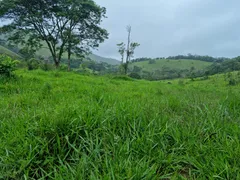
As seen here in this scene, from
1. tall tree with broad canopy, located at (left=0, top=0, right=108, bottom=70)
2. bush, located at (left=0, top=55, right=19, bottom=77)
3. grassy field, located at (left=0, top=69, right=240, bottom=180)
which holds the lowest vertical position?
grassy field, located at (left=0, top=69, right=240, bottom=180)

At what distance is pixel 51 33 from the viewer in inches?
813

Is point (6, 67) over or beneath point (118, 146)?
over

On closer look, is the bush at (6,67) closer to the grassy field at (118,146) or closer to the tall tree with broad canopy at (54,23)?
the grassy field at (118,146)

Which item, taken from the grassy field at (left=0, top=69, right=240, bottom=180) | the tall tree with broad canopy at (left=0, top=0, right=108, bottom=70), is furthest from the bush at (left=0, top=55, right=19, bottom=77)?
the tall tree with broad canopy at (left=0, top=0, right=108, bottom=70)

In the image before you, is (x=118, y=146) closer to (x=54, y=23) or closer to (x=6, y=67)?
(x=6, y=67)

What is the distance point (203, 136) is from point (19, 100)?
11.5 ft

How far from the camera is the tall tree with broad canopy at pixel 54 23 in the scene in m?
18.2

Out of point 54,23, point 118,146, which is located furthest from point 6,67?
point 54,23

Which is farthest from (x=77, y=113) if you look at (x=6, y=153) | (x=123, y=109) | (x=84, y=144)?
(x=6, y=153)

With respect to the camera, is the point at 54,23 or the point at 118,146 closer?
the point at 118,146

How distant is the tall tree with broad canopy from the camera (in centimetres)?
1817

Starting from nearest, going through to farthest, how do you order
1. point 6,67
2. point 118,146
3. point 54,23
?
point 118,146
point 6,67
point 54,23

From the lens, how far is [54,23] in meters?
20.4

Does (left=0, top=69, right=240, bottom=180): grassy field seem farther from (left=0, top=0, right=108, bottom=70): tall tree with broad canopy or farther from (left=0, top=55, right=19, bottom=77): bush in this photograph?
(left=0, top=0, right=108, bottom=70): tall tree with broad canopy
